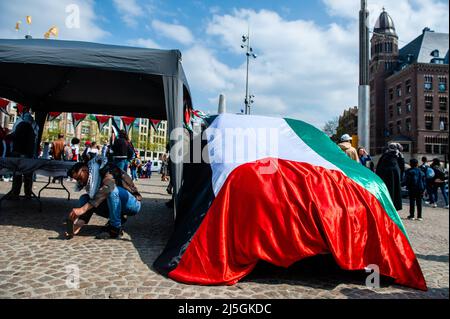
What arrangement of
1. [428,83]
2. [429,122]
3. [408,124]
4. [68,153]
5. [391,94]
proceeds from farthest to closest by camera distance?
[391,94]
[408,124]
[428,83]
[429,122]
[68,153]

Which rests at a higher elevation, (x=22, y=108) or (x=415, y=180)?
(x=22, y=108)

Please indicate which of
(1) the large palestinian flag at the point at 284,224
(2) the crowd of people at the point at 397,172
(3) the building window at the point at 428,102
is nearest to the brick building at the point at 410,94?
(3) the building window at the point at 428,102

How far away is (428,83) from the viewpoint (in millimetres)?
54656

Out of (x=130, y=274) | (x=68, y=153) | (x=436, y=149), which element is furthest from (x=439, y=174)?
(x=436, y=149)

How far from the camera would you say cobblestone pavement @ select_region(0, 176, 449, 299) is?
8.63 ft

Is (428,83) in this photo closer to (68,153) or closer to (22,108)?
(68,153)

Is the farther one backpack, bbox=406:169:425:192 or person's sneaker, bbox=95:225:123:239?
backpack, bbox=406:169:425:192

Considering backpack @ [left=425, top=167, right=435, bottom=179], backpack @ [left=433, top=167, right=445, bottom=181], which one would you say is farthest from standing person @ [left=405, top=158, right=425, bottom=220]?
backpack @ [left=433, top=167, right=445, bottom=181]

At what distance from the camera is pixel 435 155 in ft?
172

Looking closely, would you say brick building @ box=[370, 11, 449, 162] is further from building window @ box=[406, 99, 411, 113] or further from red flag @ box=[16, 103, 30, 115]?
red flag @ box=[16, 103, 30, 115]

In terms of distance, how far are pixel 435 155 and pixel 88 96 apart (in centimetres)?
6037

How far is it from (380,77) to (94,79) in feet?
233

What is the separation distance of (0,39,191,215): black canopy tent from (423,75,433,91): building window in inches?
2407
